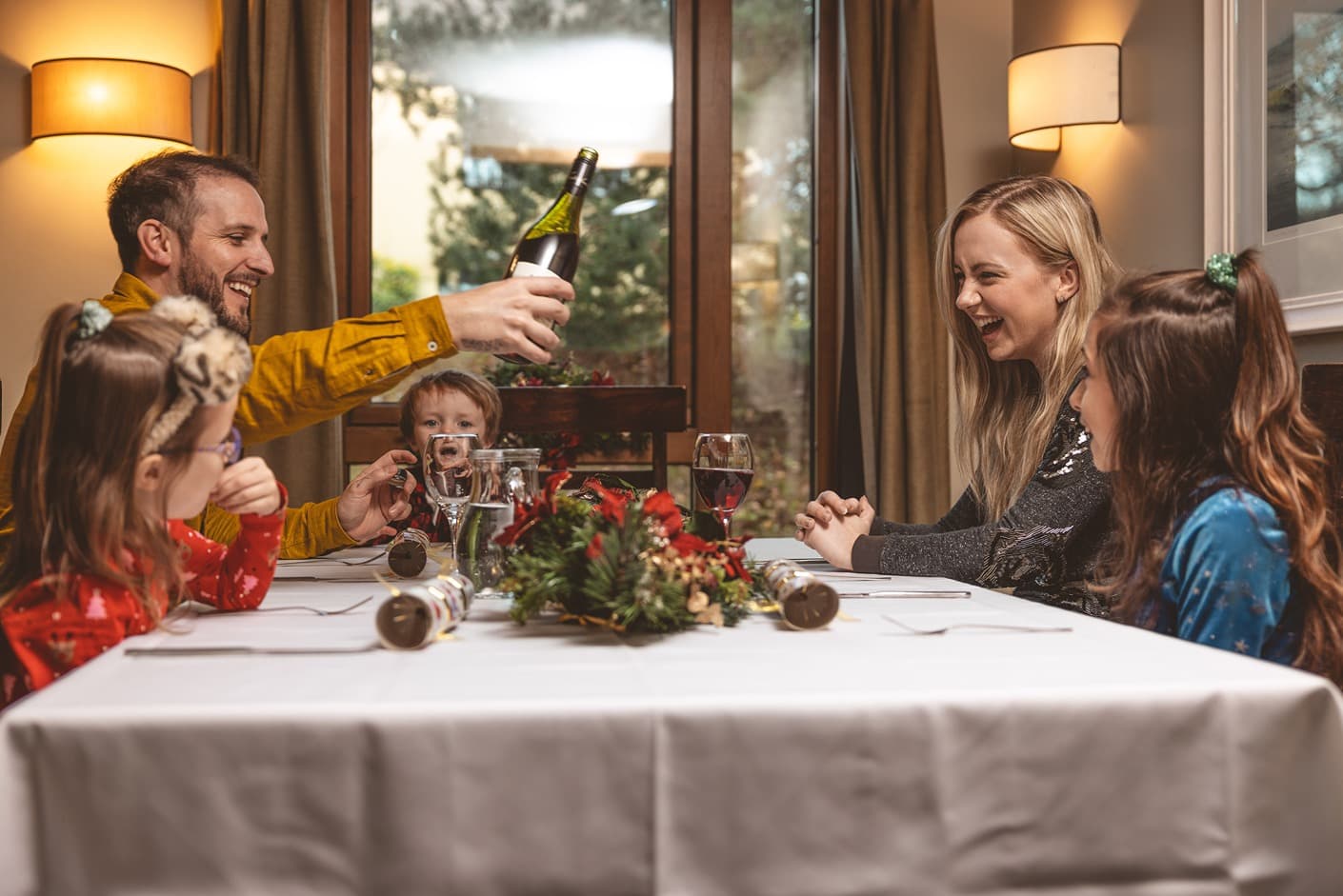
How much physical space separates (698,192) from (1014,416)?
2.22m

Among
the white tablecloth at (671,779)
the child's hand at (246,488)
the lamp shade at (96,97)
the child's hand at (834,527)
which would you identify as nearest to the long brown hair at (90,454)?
the child's hand at (246,488)

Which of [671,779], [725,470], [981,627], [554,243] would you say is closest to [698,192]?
[554,243]

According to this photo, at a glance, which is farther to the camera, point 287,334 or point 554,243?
point 554,243

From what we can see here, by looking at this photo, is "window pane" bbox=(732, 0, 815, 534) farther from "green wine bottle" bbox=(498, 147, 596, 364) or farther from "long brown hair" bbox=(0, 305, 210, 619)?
"long brown hair" bbox=(0, 305, 210, 619)

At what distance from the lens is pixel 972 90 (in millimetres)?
4031

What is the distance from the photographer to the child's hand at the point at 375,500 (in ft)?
5.40

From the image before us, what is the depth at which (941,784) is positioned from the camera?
753 millimetres

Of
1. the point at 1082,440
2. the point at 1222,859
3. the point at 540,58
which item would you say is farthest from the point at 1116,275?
the point at 540,58

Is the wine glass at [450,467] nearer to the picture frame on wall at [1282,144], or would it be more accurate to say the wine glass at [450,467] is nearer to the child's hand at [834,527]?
the child's hand at [834,527]

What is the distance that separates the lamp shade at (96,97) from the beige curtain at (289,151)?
0.65ft

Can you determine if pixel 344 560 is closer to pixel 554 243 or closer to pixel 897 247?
pixel 554 243

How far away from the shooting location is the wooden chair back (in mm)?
2486

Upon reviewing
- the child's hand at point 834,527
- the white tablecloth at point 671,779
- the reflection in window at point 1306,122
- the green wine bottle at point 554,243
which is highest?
the reflection in window at point 1306,122

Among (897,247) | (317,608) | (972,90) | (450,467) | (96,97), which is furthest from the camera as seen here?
(972,90)
